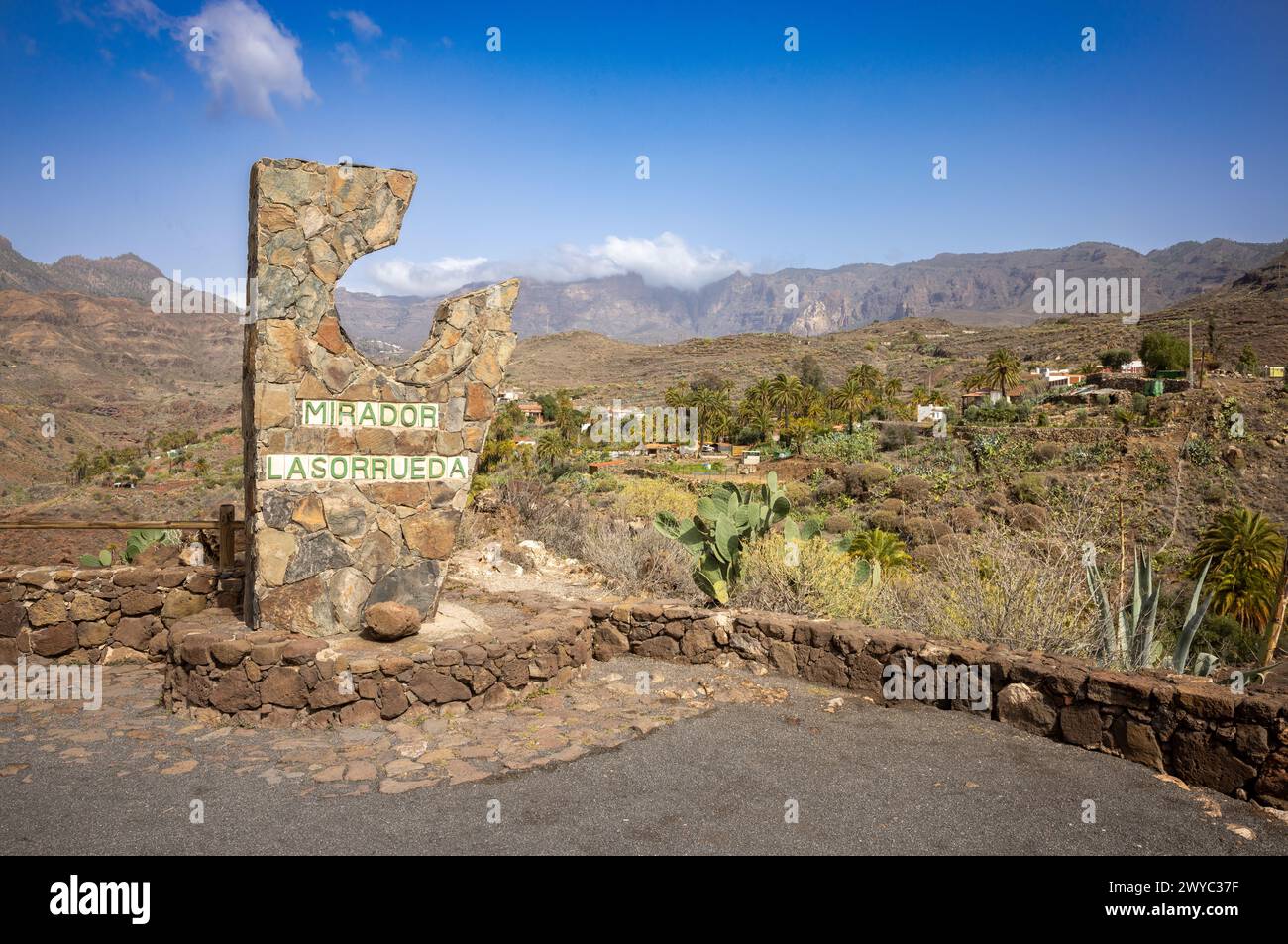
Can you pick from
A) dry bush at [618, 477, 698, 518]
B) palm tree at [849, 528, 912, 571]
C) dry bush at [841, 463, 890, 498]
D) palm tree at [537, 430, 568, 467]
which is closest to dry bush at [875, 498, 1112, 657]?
palm tree at [849, 528, 912, 571]

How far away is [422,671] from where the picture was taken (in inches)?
229

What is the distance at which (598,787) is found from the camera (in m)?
4.66

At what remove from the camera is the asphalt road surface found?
12.9 ft

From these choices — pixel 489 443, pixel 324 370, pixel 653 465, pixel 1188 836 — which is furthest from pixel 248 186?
pixel 653 465

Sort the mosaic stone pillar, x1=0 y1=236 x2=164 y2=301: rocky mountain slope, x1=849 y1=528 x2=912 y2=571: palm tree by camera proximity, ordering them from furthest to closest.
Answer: x1=0 y1=236 x2=164 y2=301: rocky mountain slope, x1=849 y1=528 x2=912 y2=571: palm tree, the mosaic stone pillar

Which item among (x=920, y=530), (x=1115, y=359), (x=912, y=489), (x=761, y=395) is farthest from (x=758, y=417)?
(x=920, y=530)

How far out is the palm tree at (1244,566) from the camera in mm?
15820

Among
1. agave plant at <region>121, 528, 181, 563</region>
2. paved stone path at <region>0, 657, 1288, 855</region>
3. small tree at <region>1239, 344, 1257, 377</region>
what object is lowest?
paved stone path at <region>0, 657, 1288, 855</region>

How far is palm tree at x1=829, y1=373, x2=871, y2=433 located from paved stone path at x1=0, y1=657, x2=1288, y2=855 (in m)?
47.0

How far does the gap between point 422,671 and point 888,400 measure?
177ft

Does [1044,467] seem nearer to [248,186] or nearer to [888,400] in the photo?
[888,400]

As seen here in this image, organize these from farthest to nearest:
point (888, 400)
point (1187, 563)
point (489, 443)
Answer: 1. point (888, 400)
2. point (489, 443)
3. point (1187, 563)

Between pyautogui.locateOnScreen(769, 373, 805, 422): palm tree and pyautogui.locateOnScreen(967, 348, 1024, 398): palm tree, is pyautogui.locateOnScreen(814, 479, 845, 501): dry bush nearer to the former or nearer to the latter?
pyautogui.locateOnScreen(769, 373, 805, 422): palm tree

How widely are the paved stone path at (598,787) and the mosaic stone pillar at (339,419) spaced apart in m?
1.31
